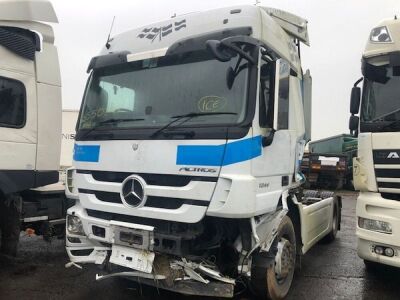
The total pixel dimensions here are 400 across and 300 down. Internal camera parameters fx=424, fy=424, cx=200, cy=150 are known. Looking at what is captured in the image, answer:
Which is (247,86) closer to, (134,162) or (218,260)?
(134,162)

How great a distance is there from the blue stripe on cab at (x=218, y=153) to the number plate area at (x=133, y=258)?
93cm

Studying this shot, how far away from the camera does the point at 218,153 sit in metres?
3.81

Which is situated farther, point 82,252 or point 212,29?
point 82,252

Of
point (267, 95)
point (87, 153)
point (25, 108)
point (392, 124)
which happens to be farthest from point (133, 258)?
point (392, 124)

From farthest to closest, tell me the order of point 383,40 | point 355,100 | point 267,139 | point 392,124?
point 355,100, point 383,40, point 392,124, point 267,139

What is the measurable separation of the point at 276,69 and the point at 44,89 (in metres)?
3.64

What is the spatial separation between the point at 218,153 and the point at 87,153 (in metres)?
1.58

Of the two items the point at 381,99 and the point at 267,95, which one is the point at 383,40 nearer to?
the point at 381,99

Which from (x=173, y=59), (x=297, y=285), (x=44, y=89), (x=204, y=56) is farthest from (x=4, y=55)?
(x=297, y=285)

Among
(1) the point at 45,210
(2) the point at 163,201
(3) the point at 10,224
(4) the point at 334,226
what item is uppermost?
(2) the point at 163,201

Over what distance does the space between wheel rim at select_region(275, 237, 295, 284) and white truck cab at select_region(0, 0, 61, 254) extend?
11.3 feet

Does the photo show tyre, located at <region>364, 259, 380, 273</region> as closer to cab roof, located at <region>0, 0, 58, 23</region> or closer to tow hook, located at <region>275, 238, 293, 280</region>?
tow hook, located at <region>275, 238, 293, 280</region>

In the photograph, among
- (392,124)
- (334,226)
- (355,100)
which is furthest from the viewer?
(334,226)

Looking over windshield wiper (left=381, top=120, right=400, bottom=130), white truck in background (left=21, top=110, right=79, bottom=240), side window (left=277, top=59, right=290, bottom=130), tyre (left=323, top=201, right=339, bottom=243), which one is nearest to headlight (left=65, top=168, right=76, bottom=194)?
white truck in background (left=21, top=110, right=79, bottom=240)
